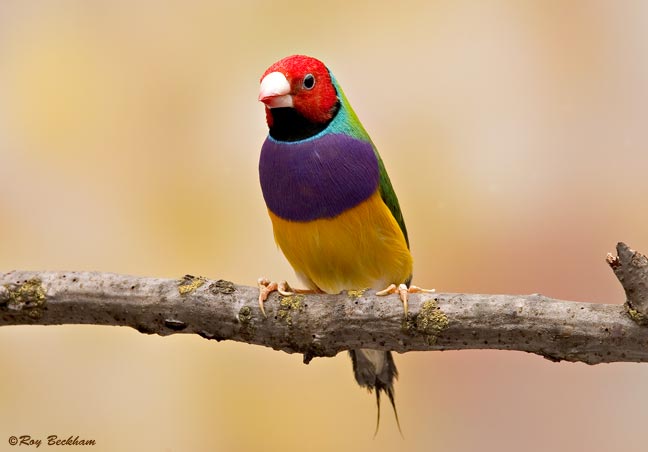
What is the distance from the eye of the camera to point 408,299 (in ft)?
6.66

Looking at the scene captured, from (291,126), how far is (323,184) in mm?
200

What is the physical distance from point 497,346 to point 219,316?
2.41 ft

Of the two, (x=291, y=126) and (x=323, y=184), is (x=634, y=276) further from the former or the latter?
(x=291, y=126)

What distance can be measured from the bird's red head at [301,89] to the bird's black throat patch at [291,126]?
0.05 feet

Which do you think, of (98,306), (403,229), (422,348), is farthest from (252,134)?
(422,348)

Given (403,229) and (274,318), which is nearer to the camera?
(274,318)

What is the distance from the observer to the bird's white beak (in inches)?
82.1

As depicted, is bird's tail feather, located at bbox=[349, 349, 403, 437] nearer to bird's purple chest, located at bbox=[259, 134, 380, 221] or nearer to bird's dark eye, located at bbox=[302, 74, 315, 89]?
bird's purple chest, located at bbox=[259, 134, 380, 221]

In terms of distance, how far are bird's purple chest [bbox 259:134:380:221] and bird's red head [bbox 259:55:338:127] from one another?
0.08 meters

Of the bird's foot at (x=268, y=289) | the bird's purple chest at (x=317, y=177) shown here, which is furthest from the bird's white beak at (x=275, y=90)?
the bird's foot at (x=268, y=289)

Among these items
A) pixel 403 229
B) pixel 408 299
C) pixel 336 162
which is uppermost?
pixel 336 162

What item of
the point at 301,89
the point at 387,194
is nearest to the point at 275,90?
the point at 301,89

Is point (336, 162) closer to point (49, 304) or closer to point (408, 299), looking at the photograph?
point (408, 299)

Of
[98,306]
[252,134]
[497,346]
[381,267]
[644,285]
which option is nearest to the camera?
[644,285]
